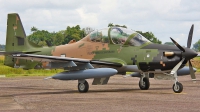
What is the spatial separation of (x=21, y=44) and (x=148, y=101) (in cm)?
1153

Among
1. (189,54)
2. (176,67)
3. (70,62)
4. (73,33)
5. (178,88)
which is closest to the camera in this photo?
(189,54)

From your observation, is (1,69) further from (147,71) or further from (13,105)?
(13,105)

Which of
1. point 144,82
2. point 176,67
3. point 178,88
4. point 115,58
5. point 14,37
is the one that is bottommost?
point 178,88

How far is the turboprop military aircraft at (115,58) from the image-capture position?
737 inches

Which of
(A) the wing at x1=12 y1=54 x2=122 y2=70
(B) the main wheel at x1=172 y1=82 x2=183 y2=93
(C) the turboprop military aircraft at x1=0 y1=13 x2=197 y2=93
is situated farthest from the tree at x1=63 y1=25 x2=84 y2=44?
(B) the main wheel at x1=172 y1=82 x2=183 y2=93

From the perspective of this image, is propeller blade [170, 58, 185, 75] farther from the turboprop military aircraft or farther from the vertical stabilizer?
the vertical stabilizer

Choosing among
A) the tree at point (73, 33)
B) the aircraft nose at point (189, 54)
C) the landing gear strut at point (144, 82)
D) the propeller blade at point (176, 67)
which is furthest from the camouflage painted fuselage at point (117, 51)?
the tree at point (73, 33)

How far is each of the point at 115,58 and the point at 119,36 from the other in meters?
1.01

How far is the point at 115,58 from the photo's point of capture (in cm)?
2058

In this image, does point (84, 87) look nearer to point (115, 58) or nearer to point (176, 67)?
point (115, 58)

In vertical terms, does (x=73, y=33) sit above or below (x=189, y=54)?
above

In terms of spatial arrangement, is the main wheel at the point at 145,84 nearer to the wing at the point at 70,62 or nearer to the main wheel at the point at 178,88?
the wing at the point at 70,62

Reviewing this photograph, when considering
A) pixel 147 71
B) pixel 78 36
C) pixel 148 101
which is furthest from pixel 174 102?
pixel 78 36

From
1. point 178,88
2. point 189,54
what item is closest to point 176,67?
point 189,54
